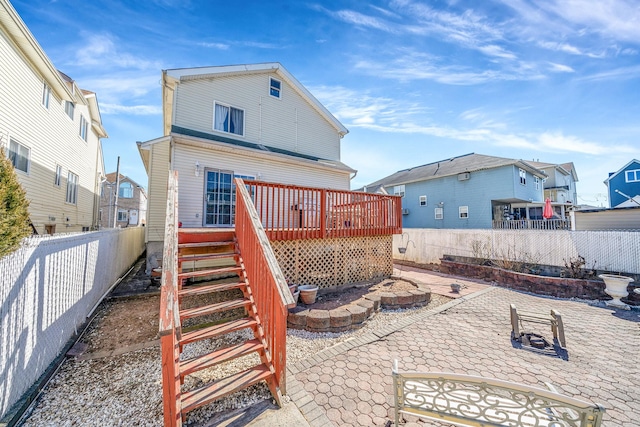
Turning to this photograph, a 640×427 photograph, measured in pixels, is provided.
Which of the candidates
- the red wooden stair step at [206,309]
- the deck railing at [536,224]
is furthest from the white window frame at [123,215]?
the deck railing at [536,224]

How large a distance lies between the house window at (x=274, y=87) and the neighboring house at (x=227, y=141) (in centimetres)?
5

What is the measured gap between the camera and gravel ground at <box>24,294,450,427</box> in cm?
239

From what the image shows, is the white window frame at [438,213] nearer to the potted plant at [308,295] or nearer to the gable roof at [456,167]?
the gable roof at [456,167]

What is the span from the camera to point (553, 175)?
24375mm

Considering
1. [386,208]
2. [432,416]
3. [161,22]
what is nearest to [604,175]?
[386,208]

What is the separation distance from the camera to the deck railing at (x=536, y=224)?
1543 centimetres

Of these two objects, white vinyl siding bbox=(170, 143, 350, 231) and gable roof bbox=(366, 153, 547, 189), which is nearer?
white vinyl siding bbox=(170, 143, 350, 231)

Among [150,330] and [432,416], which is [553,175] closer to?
[432,416]

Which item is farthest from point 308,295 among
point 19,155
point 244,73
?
point 19,155

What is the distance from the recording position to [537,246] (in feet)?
28.7

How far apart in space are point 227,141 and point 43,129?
22.4 ft

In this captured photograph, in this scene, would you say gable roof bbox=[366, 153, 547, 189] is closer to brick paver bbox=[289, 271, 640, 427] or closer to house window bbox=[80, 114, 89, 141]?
brick paver bbox=[289, 271, 640, 427]

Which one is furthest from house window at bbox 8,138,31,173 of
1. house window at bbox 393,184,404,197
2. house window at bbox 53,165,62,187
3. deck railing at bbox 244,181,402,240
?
house window at bbox 393,184,404,197

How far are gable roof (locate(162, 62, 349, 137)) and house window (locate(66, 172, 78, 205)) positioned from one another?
193 inches
